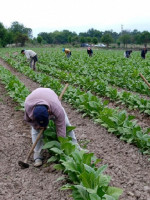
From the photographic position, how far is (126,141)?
211 inches

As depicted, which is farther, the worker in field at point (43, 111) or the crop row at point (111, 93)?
the crop row at point (111, 93)

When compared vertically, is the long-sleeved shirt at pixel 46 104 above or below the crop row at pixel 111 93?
above

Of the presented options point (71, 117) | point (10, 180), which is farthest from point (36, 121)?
point (71, 117)

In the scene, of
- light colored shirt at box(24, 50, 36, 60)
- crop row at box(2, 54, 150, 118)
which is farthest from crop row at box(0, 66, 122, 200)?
light colored shirt at box(24, 50, 36, 60)

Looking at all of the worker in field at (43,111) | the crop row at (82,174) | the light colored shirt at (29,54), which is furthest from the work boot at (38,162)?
the light colored shirt at (29,54)

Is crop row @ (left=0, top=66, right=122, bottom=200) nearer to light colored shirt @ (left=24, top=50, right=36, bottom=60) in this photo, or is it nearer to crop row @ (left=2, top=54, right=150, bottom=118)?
crop row @ (left=2, top=54, right=150, bottom=118)

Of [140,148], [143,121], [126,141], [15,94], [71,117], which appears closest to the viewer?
[140,148]

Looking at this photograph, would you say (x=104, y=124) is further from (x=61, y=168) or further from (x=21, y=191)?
(x=21, y=191)

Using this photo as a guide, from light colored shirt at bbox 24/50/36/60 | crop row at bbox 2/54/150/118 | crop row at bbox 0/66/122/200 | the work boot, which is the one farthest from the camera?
light colored shirt at bbox 24/50/36/60

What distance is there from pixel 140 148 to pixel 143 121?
1898 mm

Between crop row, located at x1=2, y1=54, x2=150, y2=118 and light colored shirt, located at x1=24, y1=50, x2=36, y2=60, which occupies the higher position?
light colored shirt, located at x1=24, y1=50, x2=36, y2=60

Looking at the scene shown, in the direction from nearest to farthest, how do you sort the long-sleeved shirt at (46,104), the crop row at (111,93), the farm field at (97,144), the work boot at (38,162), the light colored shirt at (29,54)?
the farm field at (97,144) < the long-sleeved shirt at (46,104) < the work boot at (38,162) < the crop row at (111,93) < the light colored shirt at (29,54)

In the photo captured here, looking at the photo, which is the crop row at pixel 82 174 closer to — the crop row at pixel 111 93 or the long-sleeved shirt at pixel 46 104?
the long-sleeved shirt at pixel 46 104

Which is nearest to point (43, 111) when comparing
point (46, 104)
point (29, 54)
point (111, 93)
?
point (46, 104)
